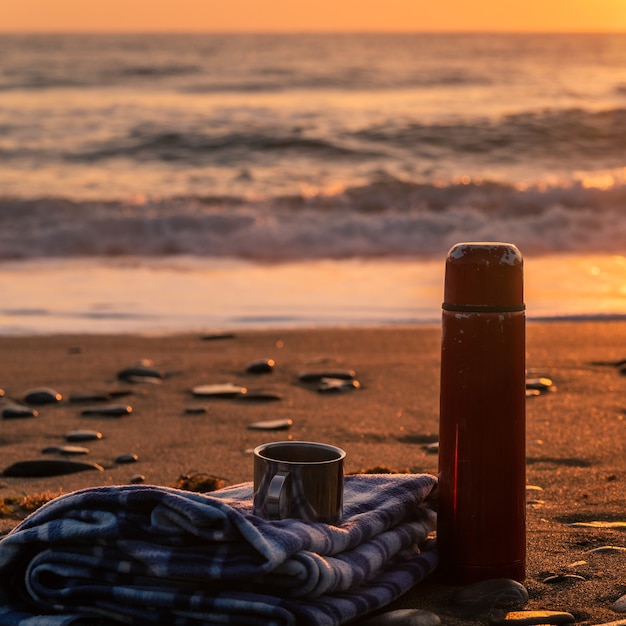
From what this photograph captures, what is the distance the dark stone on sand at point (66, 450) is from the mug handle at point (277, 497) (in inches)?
90.5

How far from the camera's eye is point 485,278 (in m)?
2.79

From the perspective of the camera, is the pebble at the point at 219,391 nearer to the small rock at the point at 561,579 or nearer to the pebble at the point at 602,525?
the pebble at the point at 602,525

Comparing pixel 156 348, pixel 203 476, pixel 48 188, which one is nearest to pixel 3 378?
pixel 156 348

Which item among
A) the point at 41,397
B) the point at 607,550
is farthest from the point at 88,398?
the point at 607,550

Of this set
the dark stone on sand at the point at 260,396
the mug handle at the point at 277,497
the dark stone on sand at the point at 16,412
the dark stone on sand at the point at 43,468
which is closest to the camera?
the mug handle at the point at 277,497

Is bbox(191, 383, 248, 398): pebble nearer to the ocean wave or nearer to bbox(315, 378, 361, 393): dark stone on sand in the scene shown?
bbox(315, 378, 361, 393): dark stone on sand

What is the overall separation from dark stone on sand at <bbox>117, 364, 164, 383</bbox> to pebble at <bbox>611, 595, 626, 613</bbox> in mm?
3812

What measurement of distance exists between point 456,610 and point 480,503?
0.90ft

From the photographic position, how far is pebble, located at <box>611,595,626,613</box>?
276 cm

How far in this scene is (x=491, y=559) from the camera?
9.50ft

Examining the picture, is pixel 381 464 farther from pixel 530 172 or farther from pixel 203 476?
pixel 530 172

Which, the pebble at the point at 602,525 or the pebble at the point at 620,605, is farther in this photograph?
the pebble at the point at 602,525

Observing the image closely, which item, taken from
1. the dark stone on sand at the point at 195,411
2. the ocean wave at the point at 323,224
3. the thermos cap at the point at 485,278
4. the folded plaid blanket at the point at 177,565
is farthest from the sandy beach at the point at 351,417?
the ocean wave at the point at 323,224

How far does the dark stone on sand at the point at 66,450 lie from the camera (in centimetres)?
474
